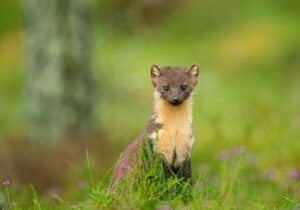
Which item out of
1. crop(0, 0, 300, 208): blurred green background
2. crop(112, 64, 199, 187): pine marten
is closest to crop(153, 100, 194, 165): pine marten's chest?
crop(112, 64, 199, 187): pine marten

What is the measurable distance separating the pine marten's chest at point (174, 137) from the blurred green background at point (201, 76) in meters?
1.55

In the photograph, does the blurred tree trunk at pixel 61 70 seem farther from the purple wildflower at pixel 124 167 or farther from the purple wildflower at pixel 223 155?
the purple wildflower at pixel 124 167

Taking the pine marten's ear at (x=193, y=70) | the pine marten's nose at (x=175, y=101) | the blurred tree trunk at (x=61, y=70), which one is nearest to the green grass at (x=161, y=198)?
the pine marten's nose at (x=175, y=101)

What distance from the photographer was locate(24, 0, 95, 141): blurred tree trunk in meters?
16.2

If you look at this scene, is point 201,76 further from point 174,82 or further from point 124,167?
point 124,167

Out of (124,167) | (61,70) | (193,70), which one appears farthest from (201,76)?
(124,167)

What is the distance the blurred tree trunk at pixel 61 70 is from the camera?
16.2 m

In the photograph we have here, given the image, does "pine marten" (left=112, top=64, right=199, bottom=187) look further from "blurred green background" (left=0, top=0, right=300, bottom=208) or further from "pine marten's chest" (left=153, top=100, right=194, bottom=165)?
"blurred green background" (left=0, top=0, right=300, bottom=208)

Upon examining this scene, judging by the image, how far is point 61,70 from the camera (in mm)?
16312

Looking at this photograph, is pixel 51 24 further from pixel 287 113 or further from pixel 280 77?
pixel 280 77

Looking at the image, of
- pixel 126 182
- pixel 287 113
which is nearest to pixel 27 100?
pixel 287 113

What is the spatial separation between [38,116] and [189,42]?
1324cm

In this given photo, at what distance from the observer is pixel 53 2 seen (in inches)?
632

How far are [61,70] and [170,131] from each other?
25.6 feet
